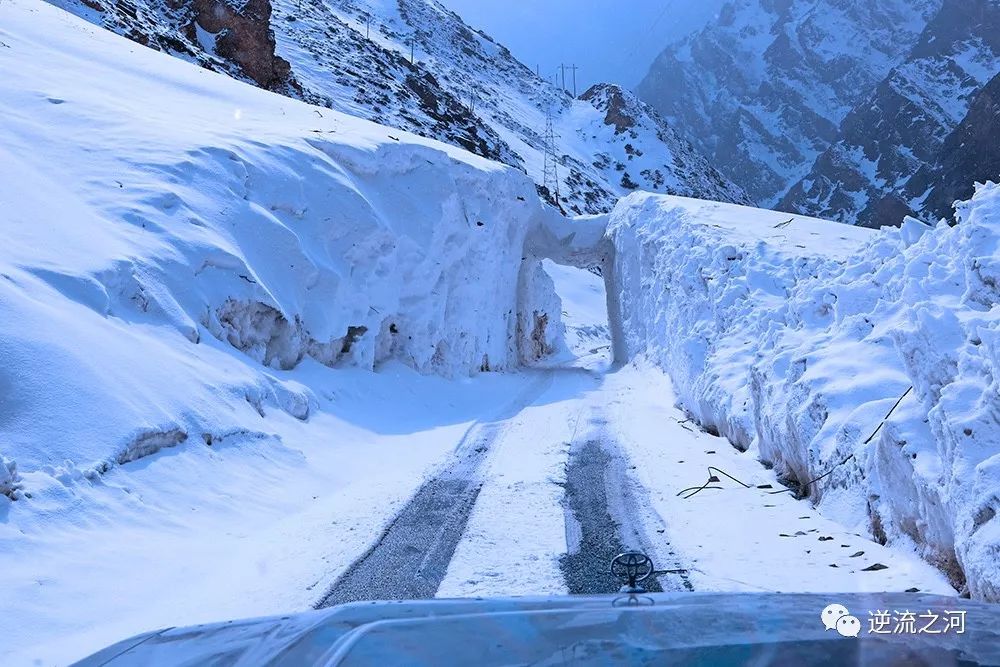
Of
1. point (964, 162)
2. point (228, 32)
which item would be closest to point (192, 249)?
point (228, 32)

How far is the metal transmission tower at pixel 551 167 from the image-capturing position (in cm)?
6143

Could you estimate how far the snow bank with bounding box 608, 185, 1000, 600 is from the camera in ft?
15.3

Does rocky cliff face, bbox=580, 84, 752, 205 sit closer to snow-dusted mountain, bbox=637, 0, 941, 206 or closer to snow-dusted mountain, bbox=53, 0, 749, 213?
snow-dusted mountain, bbox=53, 0, 749, 213

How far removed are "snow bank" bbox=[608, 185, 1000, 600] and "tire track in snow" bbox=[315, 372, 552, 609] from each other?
336 cm

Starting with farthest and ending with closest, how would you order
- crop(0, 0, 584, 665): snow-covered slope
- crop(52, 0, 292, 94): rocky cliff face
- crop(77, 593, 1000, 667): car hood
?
crop(52, 0, 292, 94): rocky cliff face, crop(0, 0, 584, 665): snow-covered slope, crop(77, 593, 1000, 667): car hood

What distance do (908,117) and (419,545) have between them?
155188mm

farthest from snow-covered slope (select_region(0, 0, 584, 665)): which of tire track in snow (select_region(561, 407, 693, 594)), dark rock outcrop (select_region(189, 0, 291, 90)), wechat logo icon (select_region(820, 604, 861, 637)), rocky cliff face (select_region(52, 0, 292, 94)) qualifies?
dark rock outcrop (select_region(189, 0, 291, 90))

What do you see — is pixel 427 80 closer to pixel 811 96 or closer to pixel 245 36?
pixel 245 36

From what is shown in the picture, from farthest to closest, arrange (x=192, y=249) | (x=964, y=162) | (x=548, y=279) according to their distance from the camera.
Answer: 1. (x=964, y=162)
2. (x=548, y=279)
3. (x=192, y=249)

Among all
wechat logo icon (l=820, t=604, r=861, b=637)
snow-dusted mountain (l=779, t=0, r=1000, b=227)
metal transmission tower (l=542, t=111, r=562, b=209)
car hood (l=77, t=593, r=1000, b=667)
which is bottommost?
car hood (l=77, t=593, r=1000, b=667)

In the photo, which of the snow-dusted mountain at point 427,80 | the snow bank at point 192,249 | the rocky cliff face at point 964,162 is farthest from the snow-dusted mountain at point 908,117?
the snow bank at point 192,249

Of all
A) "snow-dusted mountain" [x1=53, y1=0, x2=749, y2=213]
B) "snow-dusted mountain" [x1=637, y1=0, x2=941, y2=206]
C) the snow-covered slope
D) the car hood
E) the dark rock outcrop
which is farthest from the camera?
"snow-dusted mountain" [x1=637, y1=0, x2=941, y2=206]

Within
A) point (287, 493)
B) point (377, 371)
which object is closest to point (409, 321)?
point (377, 371)

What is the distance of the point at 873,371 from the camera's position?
7.10 meters
